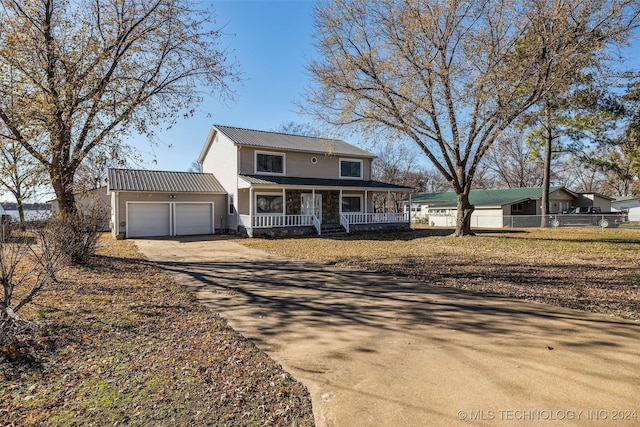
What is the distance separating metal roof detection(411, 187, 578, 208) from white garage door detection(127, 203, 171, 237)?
2624 centimetres

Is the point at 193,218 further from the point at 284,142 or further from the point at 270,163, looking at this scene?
the point at 284,142

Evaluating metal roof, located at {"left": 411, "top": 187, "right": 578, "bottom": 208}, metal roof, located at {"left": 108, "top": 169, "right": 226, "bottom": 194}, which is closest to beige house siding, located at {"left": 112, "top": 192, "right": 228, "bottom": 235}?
metal roof, located at {"left": 108, "top": 169, "right": 226, "bottom": 194}

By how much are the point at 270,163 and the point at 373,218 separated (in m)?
7.13

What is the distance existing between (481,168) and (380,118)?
38.3 m

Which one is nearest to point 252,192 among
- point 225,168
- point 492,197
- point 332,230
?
point 225,168

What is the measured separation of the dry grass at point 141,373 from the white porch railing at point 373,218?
16346mm

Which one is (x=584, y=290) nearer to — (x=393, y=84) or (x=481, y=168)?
(x=393, y=84)

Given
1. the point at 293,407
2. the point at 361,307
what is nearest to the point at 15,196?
the point at 361,307

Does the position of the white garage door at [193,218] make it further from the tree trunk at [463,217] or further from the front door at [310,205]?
the tree trunk at [463,217]

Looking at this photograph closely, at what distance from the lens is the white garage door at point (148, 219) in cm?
1928

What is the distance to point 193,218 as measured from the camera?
69.2 ft

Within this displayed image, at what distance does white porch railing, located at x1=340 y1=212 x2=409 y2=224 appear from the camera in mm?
21894

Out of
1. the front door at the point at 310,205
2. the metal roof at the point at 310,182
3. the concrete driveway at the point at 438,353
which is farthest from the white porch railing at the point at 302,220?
the concrete driveway at the point at 438,353

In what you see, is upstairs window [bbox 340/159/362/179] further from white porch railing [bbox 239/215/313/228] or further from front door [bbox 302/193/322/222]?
white porch railing [bbox 239/215/313/228]
